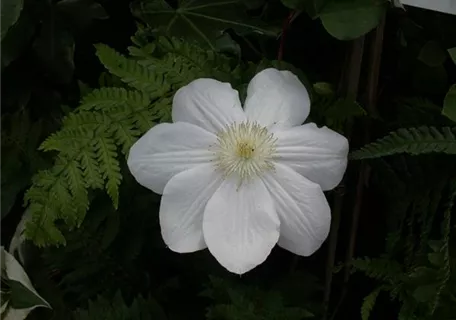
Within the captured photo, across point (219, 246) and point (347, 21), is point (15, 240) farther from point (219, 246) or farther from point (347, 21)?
point (347, 21)

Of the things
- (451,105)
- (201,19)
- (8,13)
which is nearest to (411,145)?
(451,105)

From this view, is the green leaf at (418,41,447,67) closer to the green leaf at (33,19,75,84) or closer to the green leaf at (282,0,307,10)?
the green leaf at (282,0,307,10)

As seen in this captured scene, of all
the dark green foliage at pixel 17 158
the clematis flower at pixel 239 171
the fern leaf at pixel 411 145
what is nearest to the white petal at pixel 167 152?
the clematis flower at pixel 239 171

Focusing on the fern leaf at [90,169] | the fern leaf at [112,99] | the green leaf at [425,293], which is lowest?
the green leaf at [425,293]

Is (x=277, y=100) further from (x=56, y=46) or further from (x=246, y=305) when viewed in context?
(x=56, y=46)

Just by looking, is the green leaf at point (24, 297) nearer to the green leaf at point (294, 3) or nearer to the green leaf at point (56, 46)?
the green leaf at point (56, 46)

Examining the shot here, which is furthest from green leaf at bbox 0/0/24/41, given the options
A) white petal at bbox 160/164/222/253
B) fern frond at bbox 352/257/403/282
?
fern frond at bbox 352/257/403/282
